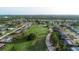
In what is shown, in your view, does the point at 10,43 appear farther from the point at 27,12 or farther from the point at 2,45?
the point at 27,12

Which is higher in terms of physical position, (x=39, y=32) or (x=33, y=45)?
(x=39, y=32)

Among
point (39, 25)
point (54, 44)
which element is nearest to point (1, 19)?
point (39, 25)

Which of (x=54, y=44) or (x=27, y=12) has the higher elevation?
(x=27, y=12)

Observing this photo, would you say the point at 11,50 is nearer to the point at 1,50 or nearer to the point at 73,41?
the point at 1,50
